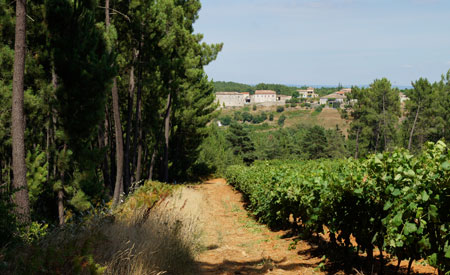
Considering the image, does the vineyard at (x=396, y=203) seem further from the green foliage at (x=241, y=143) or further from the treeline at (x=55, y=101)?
the green foliage at (x=241, y=143)

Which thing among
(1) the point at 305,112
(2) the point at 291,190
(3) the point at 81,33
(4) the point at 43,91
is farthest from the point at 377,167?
(1) the point at 305,112

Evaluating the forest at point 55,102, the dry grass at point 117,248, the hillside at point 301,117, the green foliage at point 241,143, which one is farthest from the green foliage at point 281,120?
the dry grass at point 117,248

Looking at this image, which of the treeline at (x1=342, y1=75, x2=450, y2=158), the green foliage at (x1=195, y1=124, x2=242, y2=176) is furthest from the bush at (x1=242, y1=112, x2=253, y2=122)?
the green foliage at (x1=195, y1=124, x2=242, y2=176)

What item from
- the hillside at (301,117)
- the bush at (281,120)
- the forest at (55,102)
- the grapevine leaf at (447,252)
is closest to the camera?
the grapevine leaf at (447,252)

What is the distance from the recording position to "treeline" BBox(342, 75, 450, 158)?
45.2m

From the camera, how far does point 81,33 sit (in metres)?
9.55

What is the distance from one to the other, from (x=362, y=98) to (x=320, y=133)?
8.19m

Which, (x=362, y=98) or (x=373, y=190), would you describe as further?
(x=362, y=98)

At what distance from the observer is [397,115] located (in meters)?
50.5

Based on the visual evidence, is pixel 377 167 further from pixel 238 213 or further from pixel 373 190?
pixel 238 213

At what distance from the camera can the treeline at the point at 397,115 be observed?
4525cm

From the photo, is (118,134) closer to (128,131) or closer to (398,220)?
(128,131)

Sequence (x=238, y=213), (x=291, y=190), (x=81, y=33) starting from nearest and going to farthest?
(x=291, y=190) < (x=81, y=33) < (x=238, y=213)

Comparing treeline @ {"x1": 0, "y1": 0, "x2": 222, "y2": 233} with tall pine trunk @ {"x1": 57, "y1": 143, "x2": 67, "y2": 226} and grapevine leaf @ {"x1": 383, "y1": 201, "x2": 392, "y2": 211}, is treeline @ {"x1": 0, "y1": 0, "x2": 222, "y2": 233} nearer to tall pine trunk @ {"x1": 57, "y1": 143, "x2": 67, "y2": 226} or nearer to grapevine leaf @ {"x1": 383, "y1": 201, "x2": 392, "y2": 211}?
tall pine trunk @ {"x1": 57, "y1": 143, "x2": 67, "y2": 226}
